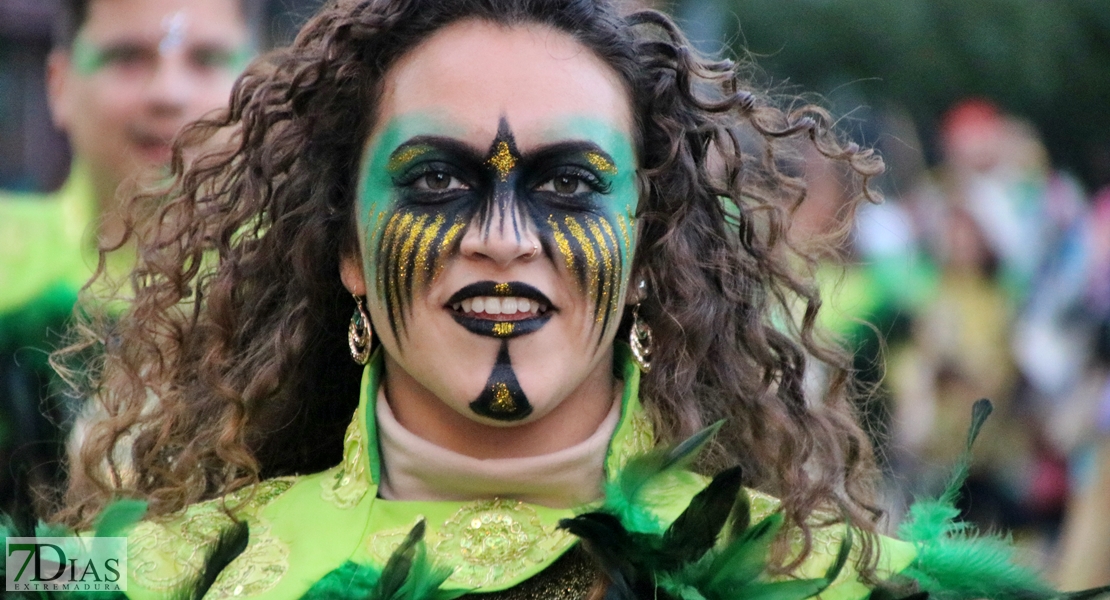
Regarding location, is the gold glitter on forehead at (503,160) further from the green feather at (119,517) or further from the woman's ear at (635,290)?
the green feather at (119,517)

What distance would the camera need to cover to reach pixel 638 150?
331 centimetres

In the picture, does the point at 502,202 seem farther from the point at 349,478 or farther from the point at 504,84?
the point at 349,478

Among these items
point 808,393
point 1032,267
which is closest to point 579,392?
point 808,393

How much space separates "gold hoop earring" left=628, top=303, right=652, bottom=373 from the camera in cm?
335

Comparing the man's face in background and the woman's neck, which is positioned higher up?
the man's face in background

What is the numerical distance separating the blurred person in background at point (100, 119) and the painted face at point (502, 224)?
2277 millimetres

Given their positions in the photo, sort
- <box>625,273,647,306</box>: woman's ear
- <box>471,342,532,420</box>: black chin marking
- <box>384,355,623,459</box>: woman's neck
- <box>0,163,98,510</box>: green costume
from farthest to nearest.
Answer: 1. <box>0,163,98,510</box>: green costume
2. <box>625,273,647,306</box>: woman's ear
3. <box>384,355,623,459</box>: woman's neck
4. <box>471,342,532,420</box>: black chin marking

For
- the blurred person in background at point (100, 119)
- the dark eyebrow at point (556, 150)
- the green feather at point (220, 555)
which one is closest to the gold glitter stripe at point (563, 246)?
the dark eyebrow at point (556, 150)

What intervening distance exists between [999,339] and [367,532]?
16.0 feet

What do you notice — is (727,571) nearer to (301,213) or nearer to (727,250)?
(727,250)

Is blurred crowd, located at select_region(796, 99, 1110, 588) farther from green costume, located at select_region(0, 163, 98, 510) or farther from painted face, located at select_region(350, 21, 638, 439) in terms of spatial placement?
painted face, located at select_region(350, 21, 638, 439)

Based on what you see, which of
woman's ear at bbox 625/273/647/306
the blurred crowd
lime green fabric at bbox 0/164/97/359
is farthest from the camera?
the blurred crowd

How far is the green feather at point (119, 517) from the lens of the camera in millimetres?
3215

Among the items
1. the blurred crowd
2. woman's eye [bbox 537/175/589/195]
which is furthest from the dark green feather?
the blurred crowd
